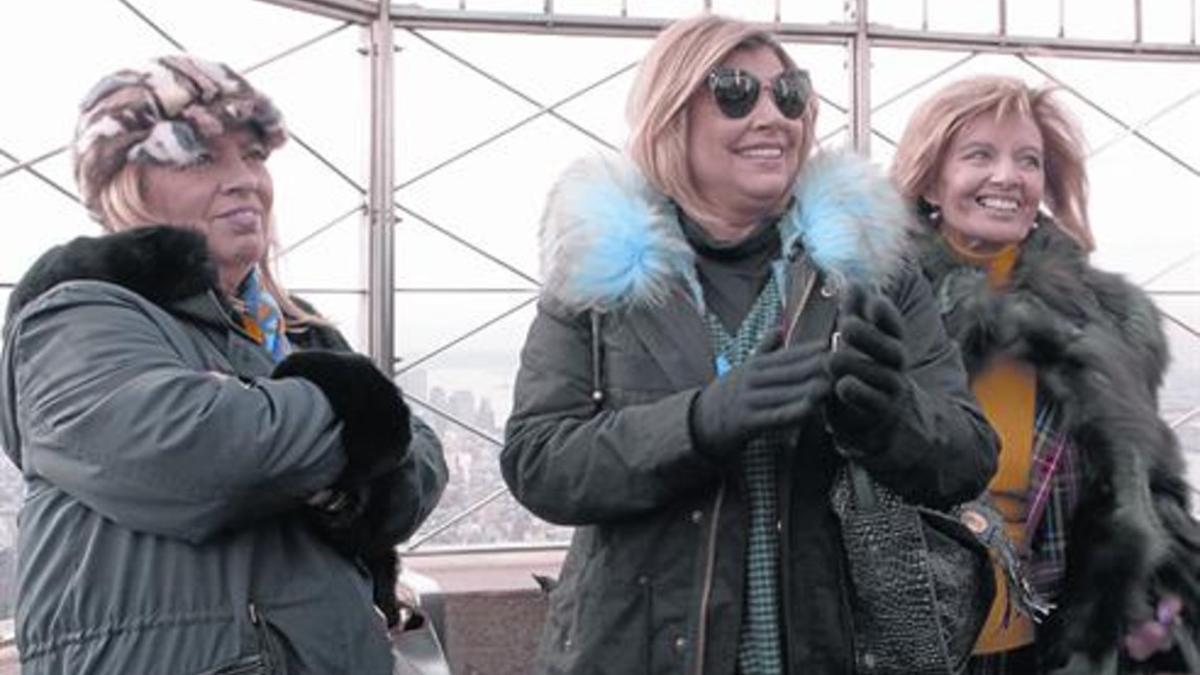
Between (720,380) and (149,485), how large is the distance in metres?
0.63

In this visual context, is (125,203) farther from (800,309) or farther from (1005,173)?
(1005,173)

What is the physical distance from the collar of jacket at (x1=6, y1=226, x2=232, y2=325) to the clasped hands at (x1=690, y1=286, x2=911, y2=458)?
581mm

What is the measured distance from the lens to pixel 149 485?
143 centimetres

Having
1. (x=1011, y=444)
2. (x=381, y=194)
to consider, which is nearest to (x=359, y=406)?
(x=1011, y=444)

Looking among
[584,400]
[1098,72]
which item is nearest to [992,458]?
[584,400]

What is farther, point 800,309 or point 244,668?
point 800,309

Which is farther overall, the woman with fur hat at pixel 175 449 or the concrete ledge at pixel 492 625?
the concrete ledge at pixel 492 625

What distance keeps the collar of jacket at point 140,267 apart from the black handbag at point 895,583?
780mm

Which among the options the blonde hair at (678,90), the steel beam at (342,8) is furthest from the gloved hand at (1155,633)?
the steel beam at (342,8)

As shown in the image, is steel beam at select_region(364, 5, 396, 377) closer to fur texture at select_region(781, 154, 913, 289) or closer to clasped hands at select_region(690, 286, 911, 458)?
fur texture at select_region(781, 154, 913, 289)

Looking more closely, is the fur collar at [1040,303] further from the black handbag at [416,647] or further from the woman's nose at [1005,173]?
the black handbag at [416,647]

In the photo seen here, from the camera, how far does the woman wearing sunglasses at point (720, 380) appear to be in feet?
5.37

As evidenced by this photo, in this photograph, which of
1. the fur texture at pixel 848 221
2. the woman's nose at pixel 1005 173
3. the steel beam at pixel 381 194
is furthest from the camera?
the steel beam at pixel 381 194

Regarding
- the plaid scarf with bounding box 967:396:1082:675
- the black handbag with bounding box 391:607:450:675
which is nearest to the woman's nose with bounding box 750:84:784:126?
the plaid scarf with bounding box 967:396:1082:675
